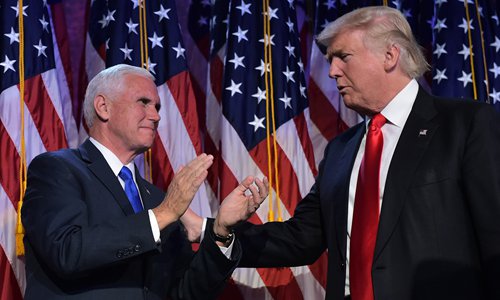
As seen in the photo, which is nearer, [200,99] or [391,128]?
[391,128]

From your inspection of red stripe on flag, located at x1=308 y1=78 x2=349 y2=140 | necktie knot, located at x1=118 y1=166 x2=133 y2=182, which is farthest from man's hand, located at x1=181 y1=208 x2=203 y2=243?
red stripe on flag, located at x1=308 y1=78 x2=349 y2=140

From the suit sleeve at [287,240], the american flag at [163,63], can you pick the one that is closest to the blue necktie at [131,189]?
the suit sleeve at [287,240]

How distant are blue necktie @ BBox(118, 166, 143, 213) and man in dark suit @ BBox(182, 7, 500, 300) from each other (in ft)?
1.57

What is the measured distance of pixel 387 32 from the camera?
2.54 meters

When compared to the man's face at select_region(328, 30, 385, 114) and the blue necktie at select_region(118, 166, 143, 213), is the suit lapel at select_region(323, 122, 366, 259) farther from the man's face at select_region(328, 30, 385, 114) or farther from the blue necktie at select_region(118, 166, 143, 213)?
the blue necktie at select_region(118, 166, 143, 213)

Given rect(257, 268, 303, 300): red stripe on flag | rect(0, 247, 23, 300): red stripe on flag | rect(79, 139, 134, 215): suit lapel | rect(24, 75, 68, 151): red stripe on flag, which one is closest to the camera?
rect(79, 139, 134, 215): suit lapel

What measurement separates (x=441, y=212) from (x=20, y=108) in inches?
80.3

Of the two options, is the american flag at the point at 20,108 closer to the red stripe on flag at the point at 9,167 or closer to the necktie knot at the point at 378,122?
the red stripe on flag at the point at 9,167

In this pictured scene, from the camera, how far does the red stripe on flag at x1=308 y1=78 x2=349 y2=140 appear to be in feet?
13.4

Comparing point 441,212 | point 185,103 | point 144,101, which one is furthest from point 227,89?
point 441,212

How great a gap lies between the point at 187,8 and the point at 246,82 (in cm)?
87

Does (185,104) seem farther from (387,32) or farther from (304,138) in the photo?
(387,32)

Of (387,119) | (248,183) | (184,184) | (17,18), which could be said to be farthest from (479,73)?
(17,18)

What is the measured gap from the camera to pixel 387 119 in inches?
96.7
